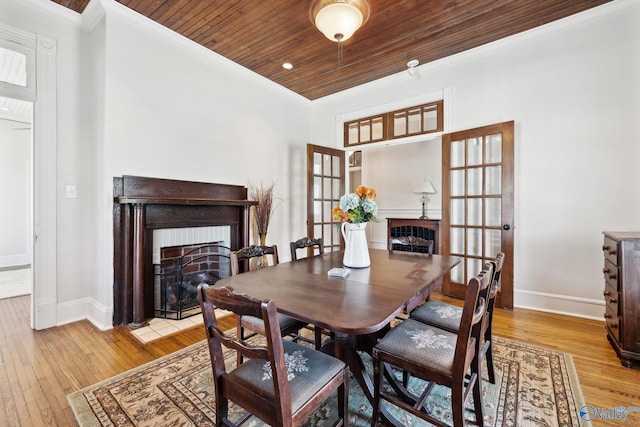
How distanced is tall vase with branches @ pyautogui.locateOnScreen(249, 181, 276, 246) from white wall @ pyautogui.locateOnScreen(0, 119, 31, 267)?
4.87 metres

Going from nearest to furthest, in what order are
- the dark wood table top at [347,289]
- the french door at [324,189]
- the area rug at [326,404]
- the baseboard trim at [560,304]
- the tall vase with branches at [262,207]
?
the dark wood table top at [347,289] → the area rug at [326,404] → the baseboard trim at [560,304] → the tall vase with branches at [262,207] → the french door at [324,189]

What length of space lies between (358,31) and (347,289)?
8.92 ft

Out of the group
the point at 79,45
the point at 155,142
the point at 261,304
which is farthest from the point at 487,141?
the point at 79,45

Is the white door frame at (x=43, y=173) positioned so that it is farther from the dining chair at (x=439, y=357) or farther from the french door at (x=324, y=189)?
the dining chair at (x=439, y=357)

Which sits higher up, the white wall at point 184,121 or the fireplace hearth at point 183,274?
the white wall at point 184,121

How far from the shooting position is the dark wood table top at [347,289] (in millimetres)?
1075

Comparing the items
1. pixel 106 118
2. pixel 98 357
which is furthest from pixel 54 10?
pixel 98 357

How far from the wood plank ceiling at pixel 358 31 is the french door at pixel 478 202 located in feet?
3.35

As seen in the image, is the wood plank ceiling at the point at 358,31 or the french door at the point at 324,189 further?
the french door at the point at 324,189

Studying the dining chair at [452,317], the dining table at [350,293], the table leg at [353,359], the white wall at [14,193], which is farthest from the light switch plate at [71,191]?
the white wall at [14,193]

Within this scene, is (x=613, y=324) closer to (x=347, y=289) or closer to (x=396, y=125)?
(x=347, y=289)

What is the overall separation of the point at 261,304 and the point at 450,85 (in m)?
3.71

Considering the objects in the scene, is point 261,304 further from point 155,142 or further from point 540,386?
point 155,142

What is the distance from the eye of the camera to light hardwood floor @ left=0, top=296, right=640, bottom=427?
1.60 metres
